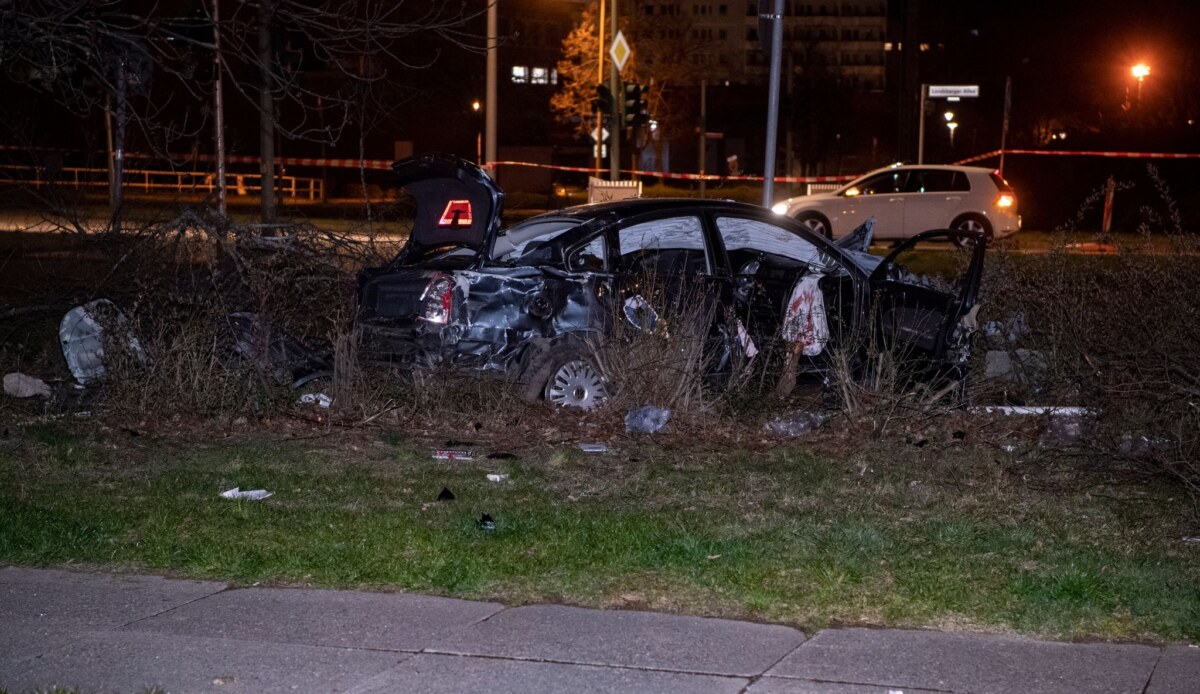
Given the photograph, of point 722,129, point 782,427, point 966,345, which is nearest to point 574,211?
point 782,427

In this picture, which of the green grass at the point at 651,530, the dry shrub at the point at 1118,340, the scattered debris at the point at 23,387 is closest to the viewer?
the green grass at the point at 651,530

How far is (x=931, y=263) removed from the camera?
72.0 feet

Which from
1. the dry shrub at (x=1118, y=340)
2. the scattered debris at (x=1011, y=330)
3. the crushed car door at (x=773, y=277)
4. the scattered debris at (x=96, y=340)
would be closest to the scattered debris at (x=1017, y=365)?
the dry shrub at (x=1118, y=340)

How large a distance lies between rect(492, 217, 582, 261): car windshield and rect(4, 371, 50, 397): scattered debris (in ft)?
12.4

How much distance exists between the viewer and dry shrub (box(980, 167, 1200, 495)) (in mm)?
7434

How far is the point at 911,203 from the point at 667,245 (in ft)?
58.2

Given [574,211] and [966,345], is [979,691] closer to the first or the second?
[966,345]

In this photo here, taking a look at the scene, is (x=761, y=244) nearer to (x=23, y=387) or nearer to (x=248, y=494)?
(x=248, y=494)

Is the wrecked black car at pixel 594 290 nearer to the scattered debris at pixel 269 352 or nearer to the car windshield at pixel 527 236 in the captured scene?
the car windshield at pixel 527 236

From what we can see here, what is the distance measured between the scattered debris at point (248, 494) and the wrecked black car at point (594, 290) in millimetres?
1899

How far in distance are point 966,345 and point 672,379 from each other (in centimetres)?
218

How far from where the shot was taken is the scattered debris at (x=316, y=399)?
9602mm

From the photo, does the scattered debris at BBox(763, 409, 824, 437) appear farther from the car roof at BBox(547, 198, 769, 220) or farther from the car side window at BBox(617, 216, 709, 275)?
the car roof at BBox(547, 198, 769, 220)

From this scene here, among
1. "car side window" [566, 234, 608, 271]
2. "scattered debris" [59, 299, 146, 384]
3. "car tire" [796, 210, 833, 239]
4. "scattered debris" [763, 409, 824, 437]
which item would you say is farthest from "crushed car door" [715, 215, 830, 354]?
"car tire" [796, 210, 833, 239]
